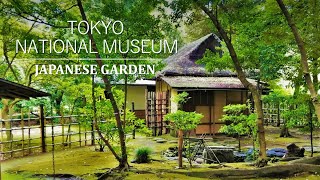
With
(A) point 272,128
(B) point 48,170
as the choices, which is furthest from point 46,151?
(A) point 272,128

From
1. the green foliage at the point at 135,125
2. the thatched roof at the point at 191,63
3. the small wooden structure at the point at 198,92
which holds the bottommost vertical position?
the green foliage at the point at 135,125

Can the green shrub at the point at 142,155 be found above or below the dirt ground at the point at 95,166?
above

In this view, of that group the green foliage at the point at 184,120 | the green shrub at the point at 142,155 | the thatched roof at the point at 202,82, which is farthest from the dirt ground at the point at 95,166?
the thatched roof at the point at 202,82

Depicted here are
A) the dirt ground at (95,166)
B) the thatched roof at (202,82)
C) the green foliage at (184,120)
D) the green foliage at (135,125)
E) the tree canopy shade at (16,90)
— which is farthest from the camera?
the thatched roof at (202,82)

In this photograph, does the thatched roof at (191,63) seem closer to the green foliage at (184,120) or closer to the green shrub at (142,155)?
the green shrub at (142,155)

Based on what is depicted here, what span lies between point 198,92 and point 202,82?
17.5 inches

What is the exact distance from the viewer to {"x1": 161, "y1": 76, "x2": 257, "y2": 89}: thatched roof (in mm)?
13828

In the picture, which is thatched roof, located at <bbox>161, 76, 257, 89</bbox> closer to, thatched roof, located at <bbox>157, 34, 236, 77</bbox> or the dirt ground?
thatched roof, located at <bbox>157, 34, 236, 77</bbox>

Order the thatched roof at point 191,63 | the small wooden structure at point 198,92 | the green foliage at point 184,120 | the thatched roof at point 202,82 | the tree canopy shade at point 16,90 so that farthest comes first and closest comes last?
the thatched roof at point 191,63 < the small wooden structure at point 198,92 < the thatched roof at point 202,82 < the green foliage at point 184,120 < the tree canopy shade at point 16,90

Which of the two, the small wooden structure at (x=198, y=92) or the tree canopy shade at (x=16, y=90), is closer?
the tree canopy shade at (x=16, y=90)

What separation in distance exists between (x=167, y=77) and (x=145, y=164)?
623cm

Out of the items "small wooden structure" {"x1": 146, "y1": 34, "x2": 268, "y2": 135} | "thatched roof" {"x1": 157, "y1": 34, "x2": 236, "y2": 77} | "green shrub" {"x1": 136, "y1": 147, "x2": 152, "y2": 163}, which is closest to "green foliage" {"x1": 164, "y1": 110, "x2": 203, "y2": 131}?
"green shrub" {"x1": 136, "y1": 147, "x2": 152, "y2": 163}

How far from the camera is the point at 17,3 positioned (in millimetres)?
8070

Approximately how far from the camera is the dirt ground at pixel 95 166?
24.8 feet
